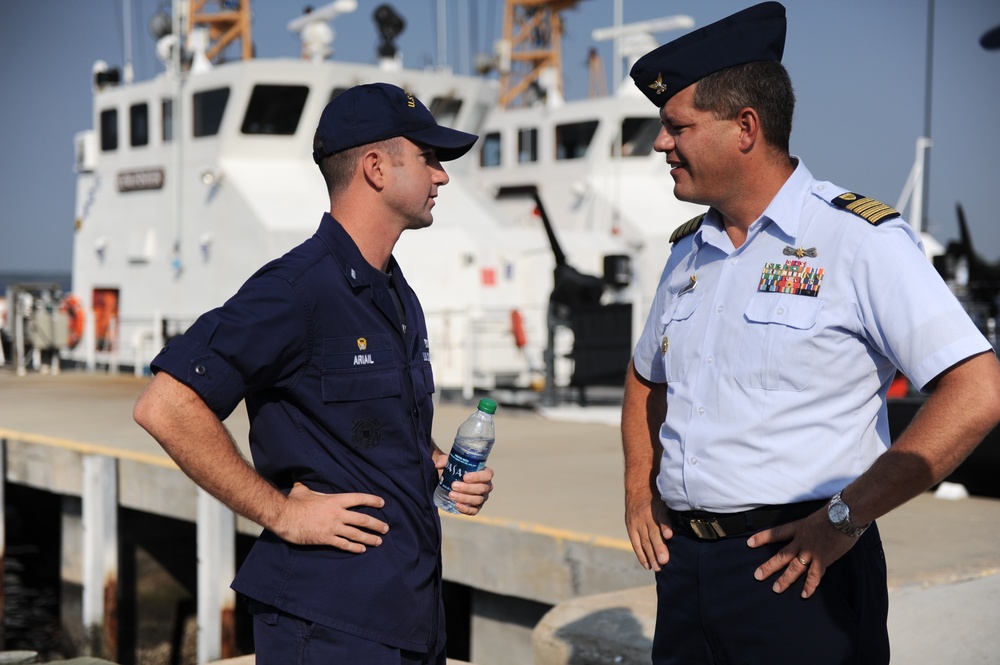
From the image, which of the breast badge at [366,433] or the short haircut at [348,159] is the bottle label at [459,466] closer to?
the breast badge at [366,433]

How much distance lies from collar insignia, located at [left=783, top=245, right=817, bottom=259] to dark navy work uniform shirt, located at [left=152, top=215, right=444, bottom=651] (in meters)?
0.82

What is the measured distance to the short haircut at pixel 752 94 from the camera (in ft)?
7.33

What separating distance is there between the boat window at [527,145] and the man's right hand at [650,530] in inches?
733

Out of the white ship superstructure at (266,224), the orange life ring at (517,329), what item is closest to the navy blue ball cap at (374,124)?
the white ship superstructure at (266,224)

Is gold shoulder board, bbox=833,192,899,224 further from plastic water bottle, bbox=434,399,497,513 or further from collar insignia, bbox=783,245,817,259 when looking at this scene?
plastic water bottle, bbox=434,399,497,513

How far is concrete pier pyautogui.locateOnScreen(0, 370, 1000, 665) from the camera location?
3.88m

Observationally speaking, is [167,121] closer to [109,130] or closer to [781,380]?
[109,130]

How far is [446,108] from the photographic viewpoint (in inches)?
628

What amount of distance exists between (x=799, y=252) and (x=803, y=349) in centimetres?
20

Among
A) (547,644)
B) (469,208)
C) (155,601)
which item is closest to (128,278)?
(469,208)

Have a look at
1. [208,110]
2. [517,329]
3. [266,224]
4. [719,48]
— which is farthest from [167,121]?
[719,48]

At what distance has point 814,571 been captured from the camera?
212 cm

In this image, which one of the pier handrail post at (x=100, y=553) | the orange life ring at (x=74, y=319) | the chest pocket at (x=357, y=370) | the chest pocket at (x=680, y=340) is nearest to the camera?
the chest pocket at (x=357, y=370)

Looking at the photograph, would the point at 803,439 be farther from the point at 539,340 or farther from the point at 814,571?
the point at 539,340
